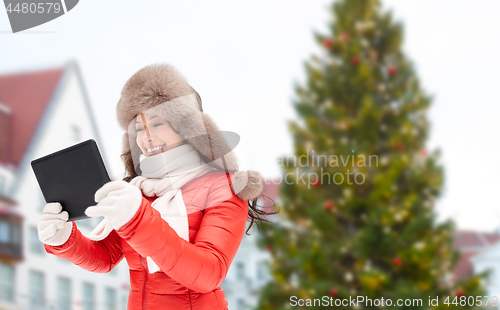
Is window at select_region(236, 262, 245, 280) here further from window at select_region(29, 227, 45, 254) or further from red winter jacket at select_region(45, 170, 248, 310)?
red winter jacket at select_region(45, 170, 248, 310)

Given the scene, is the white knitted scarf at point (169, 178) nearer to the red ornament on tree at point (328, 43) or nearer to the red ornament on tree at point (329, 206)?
the red ornament on tree at point (329, 206)

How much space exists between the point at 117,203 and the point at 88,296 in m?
3.36

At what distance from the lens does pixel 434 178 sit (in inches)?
85.4

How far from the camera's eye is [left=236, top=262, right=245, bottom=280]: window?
3878 millimetres

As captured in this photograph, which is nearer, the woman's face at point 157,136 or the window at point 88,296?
the woman's face at point 157,136

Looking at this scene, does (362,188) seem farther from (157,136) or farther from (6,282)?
(6,282)

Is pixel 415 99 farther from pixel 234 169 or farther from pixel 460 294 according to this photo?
pixel 234 169

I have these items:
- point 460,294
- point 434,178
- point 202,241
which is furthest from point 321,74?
point 202,241

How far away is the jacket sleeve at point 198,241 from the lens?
1.77 feet

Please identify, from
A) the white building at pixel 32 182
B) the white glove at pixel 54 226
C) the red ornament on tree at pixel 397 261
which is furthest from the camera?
the white building at pixel 32 182

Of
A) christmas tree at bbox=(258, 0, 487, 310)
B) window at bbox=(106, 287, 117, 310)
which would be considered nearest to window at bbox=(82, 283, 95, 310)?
window at bbox=(106, 287, 117, 310)

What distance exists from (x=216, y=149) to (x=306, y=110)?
5.57 feet

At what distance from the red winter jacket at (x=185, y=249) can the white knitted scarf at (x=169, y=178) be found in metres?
0.01

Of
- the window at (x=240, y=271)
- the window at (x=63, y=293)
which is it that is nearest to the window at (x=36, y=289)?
the window at (x=63, y=293)
